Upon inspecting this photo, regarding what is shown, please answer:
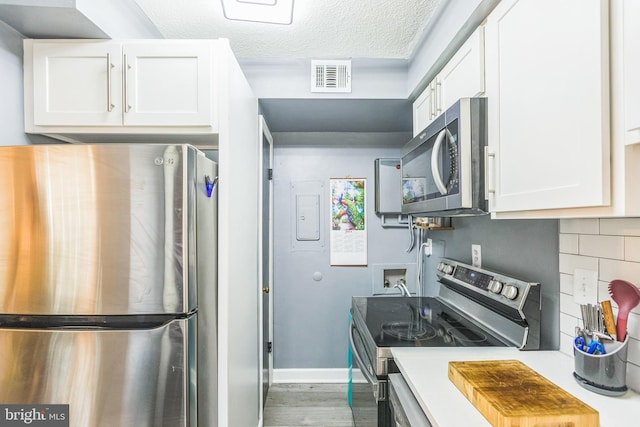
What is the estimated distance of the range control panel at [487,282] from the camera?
1.33 metres

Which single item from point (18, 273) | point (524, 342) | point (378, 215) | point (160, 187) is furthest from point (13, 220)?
point (378, 215)

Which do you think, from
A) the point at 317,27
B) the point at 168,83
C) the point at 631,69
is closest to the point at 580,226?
the point at 631,69

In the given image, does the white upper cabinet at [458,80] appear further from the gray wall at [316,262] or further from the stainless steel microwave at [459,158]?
Result: the gray wall at [316,262]

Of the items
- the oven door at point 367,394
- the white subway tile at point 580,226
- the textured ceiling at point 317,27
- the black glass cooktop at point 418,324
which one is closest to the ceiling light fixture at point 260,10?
the textured ceiling at point 317,27

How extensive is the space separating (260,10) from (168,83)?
0.50m

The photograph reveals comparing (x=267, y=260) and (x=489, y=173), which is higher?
(x=489, y=173)

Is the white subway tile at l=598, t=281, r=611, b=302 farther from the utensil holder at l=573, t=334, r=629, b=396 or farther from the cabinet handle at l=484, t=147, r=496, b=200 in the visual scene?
the cabinet handle at l=484, t=147, r=496, b=200

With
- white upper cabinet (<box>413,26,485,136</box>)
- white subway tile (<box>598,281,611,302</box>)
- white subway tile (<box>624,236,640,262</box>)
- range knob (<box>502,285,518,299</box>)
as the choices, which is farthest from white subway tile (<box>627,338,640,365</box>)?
white upper cabinet (<box>413,26,485,136</box>)

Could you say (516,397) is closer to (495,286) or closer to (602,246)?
(602,246)

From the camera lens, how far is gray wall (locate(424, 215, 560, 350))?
129 centimetres

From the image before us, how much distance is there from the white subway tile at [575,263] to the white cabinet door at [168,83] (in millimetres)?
1502

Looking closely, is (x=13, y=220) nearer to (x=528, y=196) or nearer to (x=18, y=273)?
(x=18, y=273)

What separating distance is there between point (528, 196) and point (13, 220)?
5.50ft

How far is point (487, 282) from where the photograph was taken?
158cm
